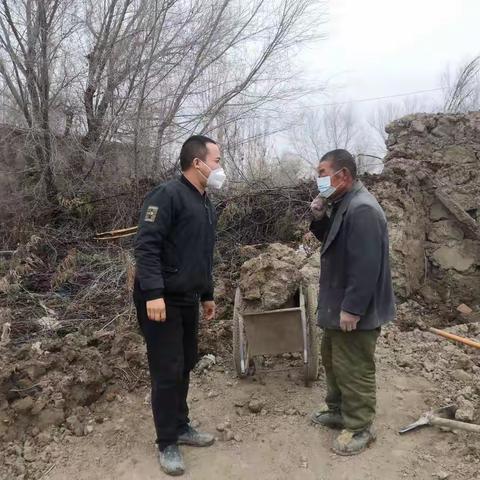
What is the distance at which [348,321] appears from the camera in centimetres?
304

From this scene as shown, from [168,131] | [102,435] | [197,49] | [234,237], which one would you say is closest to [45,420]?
[102,435]

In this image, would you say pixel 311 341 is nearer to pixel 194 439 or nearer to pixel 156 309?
pixel 194 439

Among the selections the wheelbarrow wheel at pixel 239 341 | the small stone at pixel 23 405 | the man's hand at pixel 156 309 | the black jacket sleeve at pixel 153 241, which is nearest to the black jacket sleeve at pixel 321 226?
the wheelbarrow wheel at pixel 239 341

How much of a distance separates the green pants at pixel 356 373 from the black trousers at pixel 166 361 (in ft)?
3.27

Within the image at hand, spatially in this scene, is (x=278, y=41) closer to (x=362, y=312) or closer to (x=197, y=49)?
(x=197, y=49)

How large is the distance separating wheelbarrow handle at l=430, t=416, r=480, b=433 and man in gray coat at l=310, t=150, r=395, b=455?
421 millimetres

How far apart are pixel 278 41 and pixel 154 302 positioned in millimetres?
9366

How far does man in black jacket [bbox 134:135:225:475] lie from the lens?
290cm

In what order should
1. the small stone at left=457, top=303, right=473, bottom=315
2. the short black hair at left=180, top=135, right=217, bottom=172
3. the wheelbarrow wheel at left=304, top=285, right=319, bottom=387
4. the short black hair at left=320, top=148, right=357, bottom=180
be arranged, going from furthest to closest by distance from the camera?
the small stone at left=457, top=303, right=473, bottom=315, the wheelbarrow wheel at left=304, top=285, right=319, bottom=387, the short black hair at left=320, top=148, right=357, bottom=180, the short black hair at left=180, top=135, right=217, bottom=172

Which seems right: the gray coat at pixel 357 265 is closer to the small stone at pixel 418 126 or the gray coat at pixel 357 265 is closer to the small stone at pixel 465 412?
the small stone at pixel 465 412

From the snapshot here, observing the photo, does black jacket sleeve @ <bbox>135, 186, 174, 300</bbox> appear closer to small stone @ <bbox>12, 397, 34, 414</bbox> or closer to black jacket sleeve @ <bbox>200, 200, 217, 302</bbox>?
black jacket sleeve @ <bbox>200, 200, 217, 302</bbox>

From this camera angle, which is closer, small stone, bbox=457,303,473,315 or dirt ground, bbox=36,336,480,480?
dirt ground, bbox=36,336,480,480

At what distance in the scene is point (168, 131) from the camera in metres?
9.83

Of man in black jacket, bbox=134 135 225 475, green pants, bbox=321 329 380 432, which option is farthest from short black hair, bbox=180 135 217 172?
green pants, bbox=321 329 380 432
